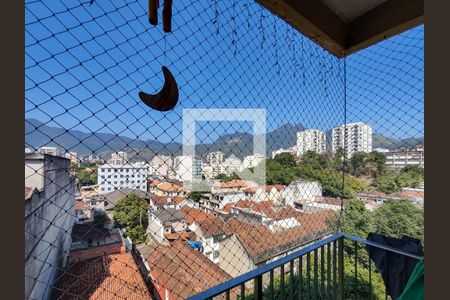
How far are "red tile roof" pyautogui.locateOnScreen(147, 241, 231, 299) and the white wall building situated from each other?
3.47 ft

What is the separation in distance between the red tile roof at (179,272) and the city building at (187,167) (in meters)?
0.53

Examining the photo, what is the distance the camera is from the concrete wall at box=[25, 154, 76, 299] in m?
0.64

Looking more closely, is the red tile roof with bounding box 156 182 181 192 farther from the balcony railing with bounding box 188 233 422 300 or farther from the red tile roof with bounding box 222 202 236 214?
the red tile roof with bounding box 222 202 236 214

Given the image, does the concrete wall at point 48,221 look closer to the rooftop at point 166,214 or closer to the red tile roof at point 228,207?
the rooftop at point 166,214

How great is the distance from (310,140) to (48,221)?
1775 mm

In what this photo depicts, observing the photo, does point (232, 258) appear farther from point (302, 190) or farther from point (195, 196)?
point (302, 190)

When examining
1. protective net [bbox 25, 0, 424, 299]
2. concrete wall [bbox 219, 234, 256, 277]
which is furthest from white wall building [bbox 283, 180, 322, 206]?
concrete wall [bbox 219, 234, 256, 277]

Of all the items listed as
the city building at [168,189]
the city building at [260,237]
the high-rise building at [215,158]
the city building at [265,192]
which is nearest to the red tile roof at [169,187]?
the city building at [168,189]

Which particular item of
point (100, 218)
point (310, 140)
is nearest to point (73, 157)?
point (100, 218)

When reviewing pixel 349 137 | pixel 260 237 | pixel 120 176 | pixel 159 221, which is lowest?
pixel 260 237

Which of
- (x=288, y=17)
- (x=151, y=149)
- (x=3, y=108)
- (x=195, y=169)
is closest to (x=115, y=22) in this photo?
(x=151, y=149)

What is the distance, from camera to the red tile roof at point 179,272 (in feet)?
4.30

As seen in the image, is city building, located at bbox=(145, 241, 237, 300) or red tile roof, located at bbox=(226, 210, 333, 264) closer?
city building, located at bbox=(145, 241, 237, 300)

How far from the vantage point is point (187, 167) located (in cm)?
118
